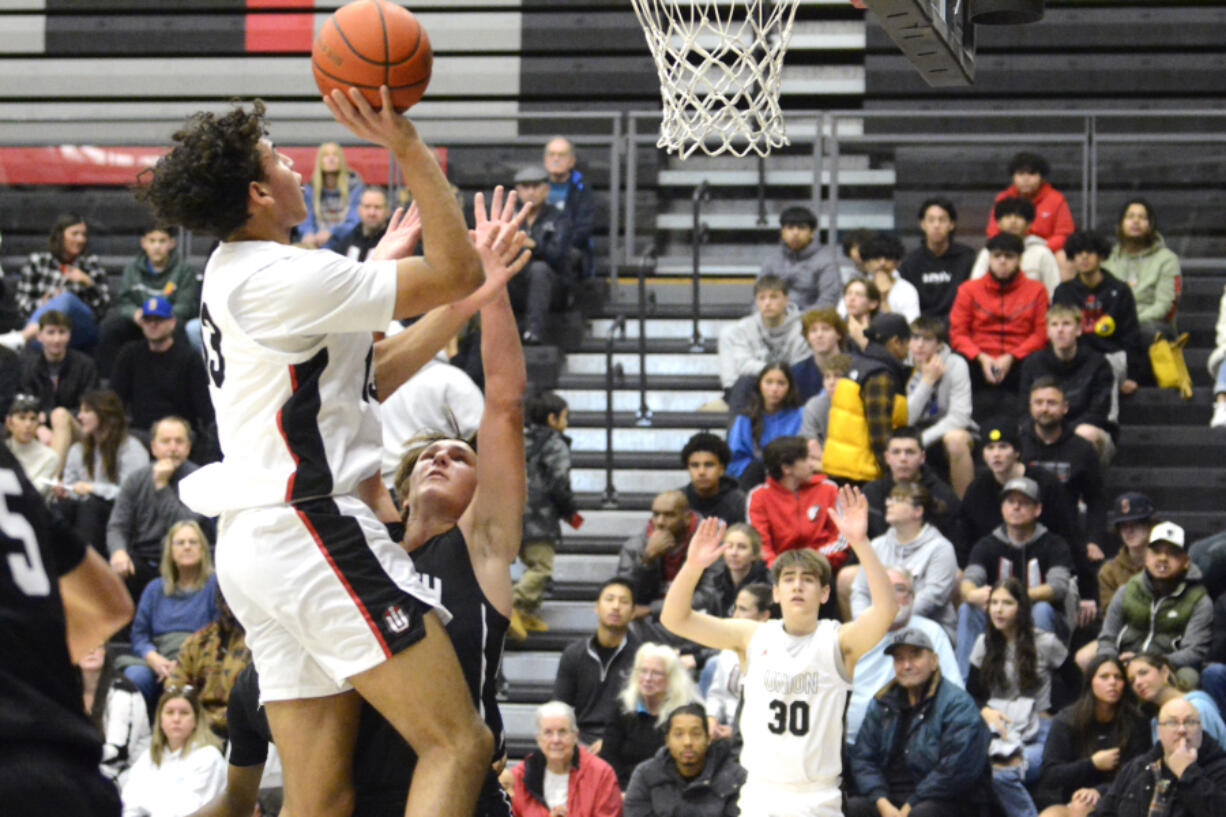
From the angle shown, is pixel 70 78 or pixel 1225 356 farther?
pixel 70 78

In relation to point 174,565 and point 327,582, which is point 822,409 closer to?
point 174,565

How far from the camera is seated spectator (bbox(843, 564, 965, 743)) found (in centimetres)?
875

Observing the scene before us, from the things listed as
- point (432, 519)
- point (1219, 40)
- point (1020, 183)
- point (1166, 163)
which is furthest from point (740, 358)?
point (432, 519)

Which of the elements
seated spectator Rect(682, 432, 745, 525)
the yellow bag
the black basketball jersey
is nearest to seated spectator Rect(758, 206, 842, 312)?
seated spectator Rect(682, 432, 745, 525)

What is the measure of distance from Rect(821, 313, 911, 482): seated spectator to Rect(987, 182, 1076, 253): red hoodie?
233cm

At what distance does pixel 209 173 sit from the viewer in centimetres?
379

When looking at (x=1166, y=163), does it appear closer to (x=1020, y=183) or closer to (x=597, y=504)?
(x=1020, y=183)

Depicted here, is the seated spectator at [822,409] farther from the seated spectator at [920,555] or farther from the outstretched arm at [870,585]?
the outstretched arm at [870,585]

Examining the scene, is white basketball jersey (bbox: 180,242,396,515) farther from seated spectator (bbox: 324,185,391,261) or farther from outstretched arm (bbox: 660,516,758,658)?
seated spectator (bbox: 324,185,391,261)

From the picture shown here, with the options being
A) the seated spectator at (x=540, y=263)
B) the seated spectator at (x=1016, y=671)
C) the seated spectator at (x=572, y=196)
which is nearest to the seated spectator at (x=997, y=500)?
the seated spectator at (x=1016, y=671)

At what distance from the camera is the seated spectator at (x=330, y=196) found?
12.4 m

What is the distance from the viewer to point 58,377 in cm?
1165

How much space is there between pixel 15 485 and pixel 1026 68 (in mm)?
13045

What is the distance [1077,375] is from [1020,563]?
5.63ft
